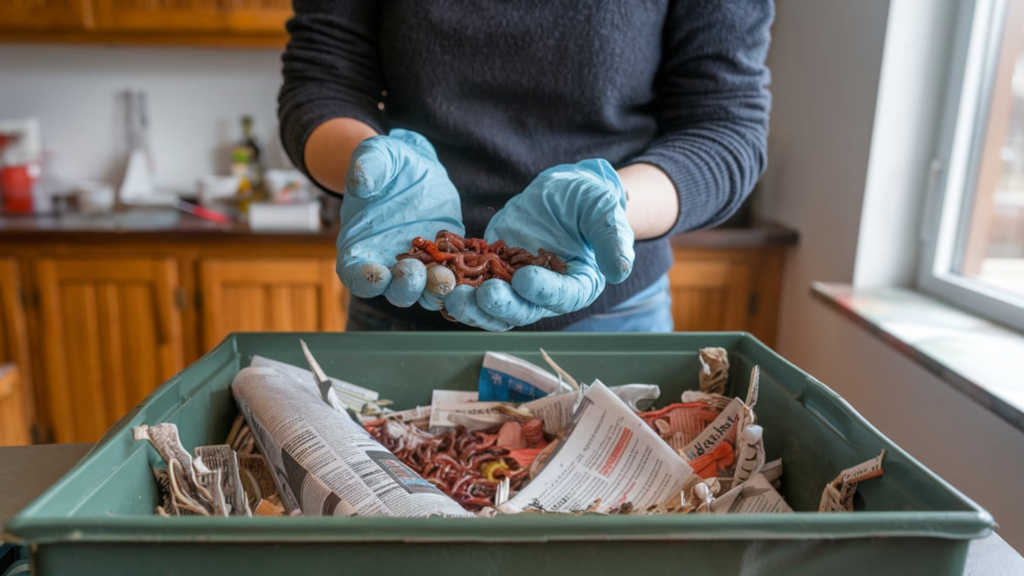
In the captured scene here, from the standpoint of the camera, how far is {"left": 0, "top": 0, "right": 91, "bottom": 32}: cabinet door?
1.94 metres

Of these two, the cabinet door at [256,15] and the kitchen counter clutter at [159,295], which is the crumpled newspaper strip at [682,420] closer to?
the kitchen counter clutter at [159,295]

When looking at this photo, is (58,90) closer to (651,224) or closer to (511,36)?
(511,36)

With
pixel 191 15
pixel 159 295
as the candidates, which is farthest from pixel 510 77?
pixel 191 15

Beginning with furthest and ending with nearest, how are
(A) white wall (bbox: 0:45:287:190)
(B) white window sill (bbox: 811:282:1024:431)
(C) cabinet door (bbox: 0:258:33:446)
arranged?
(A) white wall (bbox: 0:45:287:190) < (C) cabinet door (bbox: 0:258:33:446) < (B) white window sill (bbox: 811:282:1024:431)

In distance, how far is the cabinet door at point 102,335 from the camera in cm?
182

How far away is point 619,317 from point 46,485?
593mm

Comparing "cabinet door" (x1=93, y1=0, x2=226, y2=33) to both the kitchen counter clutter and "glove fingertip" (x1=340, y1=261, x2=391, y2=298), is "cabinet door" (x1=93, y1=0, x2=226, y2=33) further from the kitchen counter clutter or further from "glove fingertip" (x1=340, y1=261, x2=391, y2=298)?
"glove fingertip" (x1=340, y1=261, x2=391, y2=298)

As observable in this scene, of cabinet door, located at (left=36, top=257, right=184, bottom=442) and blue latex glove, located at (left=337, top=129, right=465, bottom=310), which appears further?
cabinet door, located at (left=36, top=257, right=184, bottom=442)

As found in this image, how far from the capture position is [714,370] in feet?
2.19

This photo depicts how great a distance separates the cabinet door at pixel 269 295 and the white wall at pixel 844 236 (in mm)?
1183

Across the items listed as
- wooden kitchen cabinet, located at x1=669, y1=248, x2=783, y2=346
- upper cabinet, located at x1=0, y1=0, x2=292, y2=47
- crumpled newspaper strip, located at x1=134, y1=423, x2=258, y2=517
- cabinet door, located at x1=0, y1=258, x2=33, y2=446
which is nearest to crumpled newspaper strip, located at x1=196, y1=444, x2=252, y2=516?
crumpled newspaper strip, located at x1=134, y1=423, x2=258, y2=517

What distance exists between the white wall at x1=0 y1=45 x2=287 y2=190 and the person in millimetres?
1531

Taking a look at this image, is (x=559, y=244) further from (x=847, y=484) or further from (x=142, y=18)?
(x=142, y=18)

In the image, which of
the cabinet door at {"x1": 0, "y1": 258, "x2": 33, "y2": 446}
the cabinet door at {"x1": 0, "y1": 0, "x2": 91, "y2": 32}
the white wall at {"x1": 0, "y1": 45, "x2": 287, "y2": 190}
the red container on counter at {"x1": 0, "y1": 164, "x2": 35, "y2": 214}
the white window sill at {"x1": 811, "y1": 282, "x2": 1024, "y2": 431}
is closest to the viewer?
the white window sill at {"x1": 811, "y1": 282, "x2": 1024, "y2": 431}
